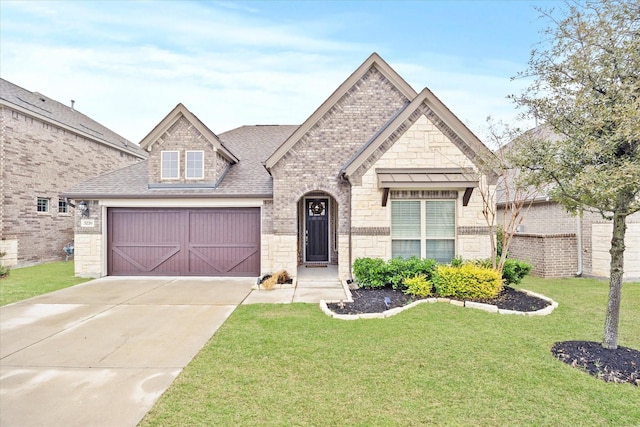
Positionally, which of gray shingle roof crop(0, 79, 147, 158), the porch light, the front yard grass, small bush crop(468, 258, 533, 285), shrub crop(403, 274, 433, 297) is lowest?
the front yard grass

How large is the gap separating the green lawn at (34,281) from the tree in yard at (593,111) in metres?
12.8

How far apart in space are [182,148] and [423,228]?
915cm

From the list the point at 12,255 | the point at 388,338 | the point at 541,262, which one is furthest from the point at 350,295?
the point at 12,255

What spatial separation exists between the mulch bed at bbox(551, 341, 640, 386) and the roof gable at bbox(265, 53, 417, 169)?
28.4 feet

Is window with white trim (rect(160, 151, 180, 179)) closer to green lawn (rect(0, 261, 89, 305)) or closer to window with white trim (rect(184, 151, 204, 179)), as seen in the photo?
window with white trim (rect(184, 151, 204, 179))

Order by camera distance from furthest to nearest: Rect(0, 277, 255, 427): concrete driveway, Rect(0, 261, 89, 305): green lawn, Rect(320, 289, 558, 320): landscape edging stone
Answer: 1. Rect(0, 261, 89, 305): green lawn
2. Rect(320, 289, 558, 320): landscape edging stone
3. Rect(0, 277, 255, 427): concrete driveway

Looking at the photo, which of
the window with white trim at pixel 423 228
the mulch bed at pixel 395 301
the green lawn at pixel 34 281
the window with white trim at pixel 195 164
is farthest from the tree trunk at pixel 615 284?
the green lawn at pixel 34 281

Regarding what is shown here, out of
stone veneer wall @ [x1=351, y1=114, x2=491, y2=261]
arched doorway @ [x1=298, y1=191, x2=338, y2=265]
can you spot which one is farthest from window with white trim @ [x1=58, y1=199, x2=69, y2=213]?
stone veneer wall @ [x1=351, y1=114, x2=491, y2=261]

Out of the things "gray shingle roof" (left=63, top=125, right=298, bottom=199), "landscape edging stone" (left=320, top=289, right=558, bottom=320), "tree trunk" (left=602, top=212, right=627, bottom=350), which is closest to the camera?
"tree trunk" (left=602, top=212, right=627, bottom=350)

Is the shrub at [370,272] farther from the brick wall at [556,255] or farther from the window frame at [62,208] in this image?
the window frame at [62,208]

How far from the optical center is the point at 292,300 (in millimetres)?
8234

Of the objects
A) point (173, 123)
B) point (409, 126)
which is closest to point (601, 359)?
point (409, 126)

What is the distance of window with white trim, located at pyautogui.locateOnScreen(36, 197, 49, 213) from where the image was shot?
15.5m

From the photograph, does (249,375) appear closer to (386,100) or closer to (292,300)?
(292,300)
